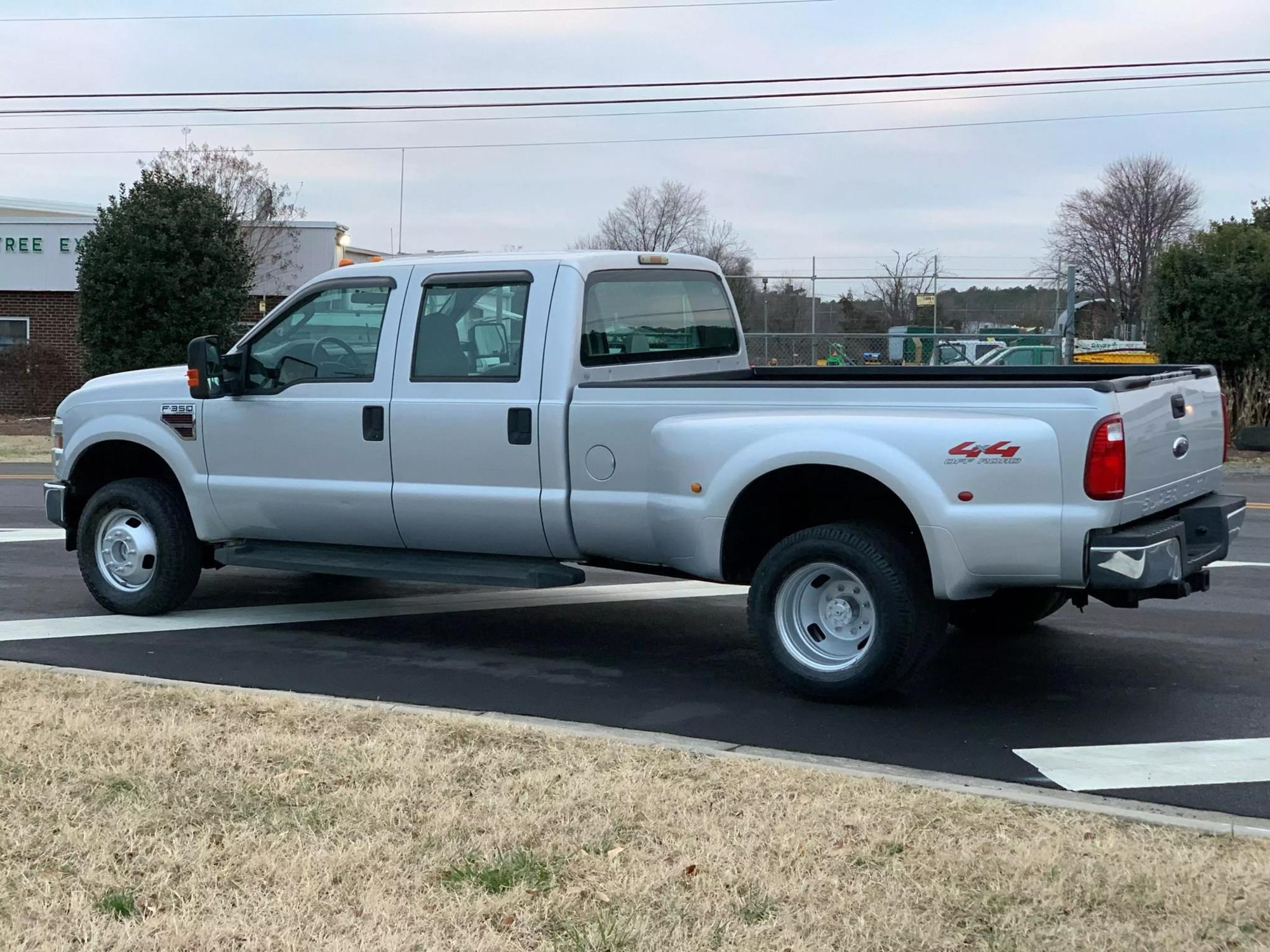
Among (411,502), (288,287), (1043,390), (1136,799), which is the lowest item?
(1136,799)

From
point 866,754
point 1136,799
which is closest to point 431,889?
point 866,754

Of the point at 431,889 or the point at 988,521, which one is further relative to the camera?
the point at 988,521

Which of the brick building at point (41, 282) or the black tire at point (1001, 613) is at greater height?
the brick building at point (41, 282)

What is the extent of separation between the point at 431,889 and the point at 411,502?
350cm

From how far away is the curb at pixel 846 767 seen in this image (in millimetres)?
4680

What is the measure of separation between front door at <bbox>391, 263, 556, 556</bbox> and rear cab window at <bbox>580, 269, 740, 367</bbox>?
0.30 m

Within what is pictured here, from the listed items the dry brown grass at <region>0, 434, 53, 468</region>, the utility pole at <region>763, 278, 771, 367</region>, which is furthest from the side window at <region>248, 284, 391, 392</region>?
the utility pole at <region>763, 278, 771, 367</region>

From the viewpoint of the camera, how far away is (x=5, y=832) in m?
4.47

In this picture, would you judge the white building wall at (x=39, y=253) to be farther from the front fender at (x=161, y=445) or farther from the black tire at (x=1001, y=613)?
the black tire at (x=1001, y=613)

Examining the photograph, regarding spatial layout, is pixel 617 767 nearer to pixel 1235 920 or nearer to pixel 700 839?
pixel 700 839

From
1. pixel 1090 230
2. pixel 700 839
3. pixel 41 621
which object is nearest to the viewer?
pixel 700 839

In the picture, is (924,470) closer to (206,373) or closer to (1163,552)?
(1163,552)

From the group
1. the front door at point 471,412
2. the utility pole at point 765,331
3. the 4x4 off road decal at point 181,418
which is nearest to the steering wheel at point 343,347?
the front door at point 471,412

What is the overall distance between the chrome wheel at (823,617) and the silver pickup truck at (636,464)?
0.01m
